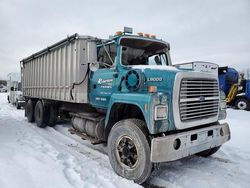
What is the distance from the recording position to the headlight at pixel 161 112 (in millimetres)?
3490

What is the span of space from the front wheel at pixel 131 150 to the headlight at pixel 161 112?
43cm

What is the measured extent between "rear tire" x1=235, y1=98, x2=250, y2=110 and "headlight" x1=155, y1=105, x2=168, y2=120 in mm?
13147

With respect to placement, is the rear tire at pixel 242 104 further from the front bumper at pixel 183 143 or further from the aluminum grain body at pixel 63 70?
the aluminum grain body at pixel 63 70

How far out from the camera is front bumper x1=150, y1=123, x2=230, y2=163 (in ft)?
11.2

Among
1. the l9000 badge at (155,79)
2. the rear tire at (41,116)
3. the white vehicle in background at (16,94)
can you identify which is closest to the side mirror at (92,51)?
the l9000 badge at (155,79)

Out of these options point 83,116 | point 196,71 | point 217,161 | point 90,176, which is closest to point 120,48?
point 196,71

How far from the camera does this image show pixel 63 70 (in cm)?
660

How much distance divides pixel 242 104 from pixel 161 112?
13.3 meters

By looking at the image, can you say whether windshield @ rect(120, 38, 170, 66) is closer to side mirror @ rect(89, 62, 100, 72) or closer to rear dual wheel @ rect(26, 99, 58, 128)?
side mirror @ rect(89, 62, 100, 72)

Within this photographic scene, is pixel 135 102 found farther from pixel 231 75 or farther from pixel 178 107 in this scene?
pixel 231 75

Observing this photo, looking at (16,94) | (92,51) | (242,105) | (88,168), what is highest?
(92,51)

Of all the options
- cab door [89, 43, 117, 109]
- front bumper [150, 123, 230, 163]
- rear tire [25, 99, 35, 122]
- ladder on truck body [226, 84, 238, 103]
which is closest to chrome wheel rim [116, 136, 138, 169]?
front bumper [150, 123, 230, 163]

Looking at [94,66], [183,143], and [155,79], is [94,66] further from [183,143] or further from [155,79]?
[183,143]

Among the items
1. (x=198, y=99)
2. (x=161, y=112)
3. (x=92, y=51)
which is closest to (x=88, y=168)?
(x=161, y=112)
